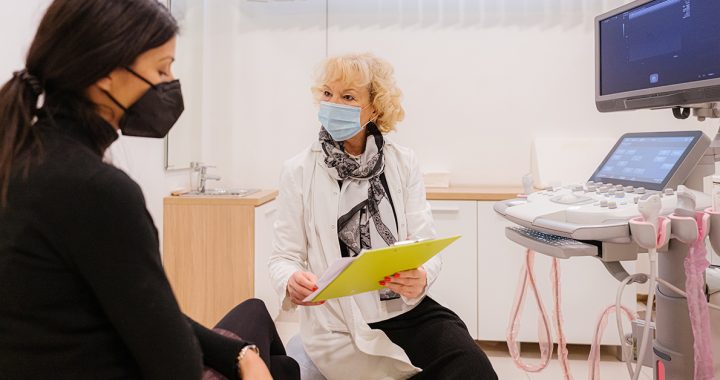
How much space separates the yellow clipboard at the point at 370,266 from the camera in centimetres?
114

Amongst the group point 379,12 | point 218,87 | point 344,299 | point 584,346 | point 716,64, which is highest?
point 379,12

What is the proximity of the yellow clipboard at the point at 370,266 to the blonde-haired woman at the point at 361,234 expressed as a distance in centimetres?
13

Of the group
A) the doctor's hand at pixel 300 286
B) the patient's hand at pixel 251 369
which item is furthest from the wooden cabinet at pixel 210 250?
the patient's hand at pixel 251 369

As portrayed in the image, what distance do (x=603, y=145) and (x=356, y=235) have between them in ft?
6.43

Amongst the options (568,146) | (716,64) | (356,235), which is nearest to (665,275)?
(716,64)

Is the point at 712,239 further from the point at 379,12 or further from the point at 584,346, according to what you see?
the point at 379,12

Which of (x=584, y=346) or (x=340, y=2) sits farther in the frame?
(x=340, y=2)

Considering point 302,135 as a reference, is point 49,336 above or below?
below

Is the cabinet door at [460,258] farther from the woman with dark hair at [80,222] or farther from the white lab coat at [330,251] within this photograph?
the woman with dark hair at [80,222]

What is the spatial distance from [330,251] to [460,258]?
3.88 feet

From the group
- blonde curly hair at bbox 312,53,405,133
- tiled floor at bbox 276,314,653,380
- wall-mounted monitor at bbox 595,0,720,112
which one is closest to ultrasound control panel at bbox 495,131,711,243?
wall-mounted monitor at bbox 595,0,720,112

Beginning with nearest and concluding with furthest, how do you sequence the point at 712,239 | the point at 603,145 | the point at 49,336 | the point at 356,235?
the point at 49,336, the point at 712,239, the point at 356,235, the point at 603,145

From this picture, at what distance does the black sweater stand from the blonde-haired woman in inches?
29.1

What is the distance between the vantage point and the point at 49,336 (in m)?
0.73
